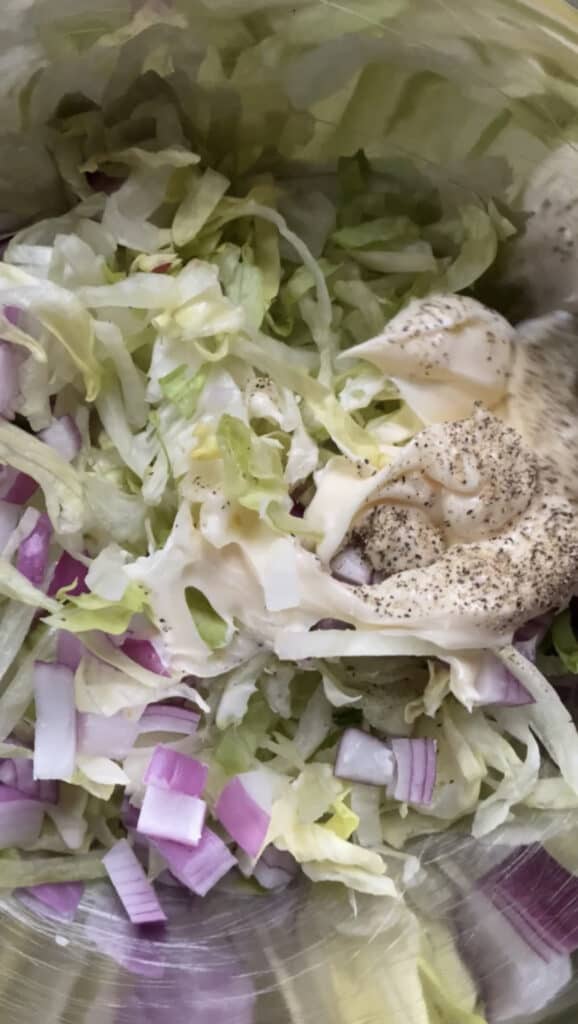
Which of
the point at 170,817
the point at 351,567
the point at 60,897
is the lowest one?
the point at 60,897

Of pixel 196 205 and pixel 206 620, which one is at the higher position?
pixel 196 205

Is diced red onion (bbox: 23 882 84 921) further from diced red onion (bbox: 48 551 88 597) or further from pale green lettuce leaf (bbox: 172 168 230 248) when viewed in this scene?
pale green lettuce leaf (bbox: 172 168 230 248)

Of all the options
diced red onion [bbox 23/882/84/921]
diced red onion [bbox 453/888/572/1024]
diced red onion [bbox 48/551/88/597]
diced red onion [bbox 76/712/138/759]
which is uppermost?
diced red onion [bbox 48/551/88/597]

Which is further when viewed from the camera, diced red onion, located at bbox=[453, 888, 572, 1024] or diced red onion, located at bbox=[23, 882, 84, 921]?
diced red onion, located at bbox=[23, 882, 84, 921]

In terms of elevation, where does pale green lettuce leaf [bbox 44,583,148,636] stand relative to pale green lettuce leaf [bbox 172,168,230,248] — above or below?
below

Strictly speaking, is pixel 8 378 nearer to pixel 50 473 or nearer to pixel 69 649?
pixel 50 473

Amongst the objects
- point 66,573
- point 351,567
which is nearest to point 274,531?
point 351,567

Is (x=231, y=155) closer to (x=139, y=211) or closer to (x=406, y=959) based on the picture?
(x=139, y=211)

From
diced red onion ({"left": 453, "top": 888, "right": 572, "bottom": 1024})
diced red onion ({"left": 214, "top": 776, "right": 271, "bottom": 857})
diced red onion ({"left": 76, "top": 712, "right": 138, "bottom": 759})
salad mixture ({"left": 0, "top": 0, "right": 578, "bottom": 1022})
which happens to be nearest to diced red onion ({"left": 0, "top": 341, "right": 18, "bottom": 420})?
salad mixture ({"left": 0, "top": 0, "right": 578, "bottom": 1022})
